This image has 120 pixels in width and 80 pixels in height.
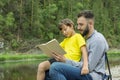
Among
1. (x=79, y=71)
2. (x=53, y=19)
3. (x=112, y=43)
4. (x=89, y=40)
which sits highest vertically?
(x=89, y=40)

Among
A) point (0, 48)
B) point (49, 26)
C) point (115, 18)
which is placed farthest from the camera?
point (115, 18)

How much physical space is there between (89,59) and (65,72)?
0.37 metres

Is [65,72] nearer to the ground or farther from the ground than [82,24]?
nearer to the ground

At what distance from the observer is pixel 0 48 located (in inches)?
2136

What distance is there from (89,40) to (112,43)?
66.3 m

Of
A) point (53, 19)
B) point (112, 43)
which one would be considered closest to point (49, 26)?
point (53, 19)

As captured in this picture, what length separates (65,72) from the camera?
5.44 metres

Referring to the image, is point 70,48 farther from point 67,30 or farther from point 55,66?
point 55,66

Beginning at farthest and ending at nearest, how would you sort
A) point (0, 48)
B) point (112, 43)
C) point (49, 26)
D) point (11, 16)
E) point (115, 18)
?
point (115, 18) → point (112, 43) → point (49, 26) → point (11, 16) → point (0, 48)

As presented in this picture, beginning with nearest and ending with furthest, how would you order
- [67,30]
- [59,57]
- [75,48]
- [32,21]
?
[59,57]
[75,48]
[67,30]
[32,21]

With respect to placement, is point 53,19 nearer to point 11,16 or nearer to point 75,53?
point 11,16

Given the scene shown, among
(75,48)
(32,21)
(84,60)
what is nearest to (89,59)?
(84,60)

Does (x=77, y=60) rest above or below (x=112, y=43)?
above

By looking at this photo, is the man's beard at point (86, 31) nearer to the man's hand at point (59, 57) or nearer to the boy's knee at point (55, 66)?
the man's hand at point (59, 57)
